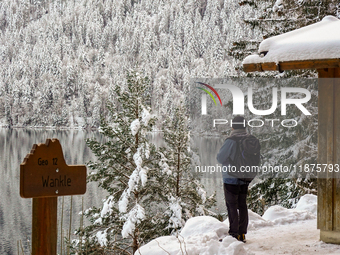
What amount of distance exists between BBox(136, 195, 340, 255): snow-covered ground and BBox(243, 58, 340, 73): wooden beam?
1.73 m

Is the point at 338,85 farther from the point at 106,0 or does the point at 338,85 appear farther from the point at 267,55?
the point at 106,0

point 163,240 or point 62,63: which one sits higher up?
point 62,63

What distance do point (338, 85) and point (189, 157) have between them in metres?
12.1

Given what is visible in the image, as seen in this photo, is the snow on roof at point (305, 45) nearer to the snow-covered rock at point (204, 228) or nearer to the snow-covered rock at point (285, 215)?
the snow-covered rock at point (204, 228)

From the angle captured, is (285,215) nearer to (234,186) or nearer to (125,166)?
(234,186)

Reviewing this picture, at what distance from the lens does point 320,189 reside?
439 centimetres

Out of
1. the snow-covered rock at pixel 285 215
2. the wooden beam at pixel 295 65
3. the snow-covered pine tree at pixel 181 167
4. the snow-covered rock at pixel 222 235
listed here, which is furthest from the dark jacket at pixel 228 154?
the snow-covered pine tree at pixel 181 167

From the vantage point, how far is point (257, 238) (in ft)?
15.8

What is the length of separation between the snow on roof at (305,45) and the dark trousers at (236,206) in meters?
1.36

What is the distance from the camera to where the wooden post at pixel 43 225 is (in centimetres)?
207

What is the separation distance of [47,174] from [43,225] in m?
0.27

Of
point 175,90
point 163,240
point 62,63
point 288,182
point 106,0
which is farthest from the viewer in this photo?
point 106,0

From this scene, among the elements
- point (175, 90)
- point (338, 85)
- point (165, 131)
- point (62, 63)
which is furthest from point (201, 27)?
point (338, 85)

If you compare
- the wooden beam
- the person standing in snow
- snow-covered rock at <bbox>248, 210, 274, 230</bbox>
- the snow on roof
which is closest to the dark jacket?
the person standing in snow
